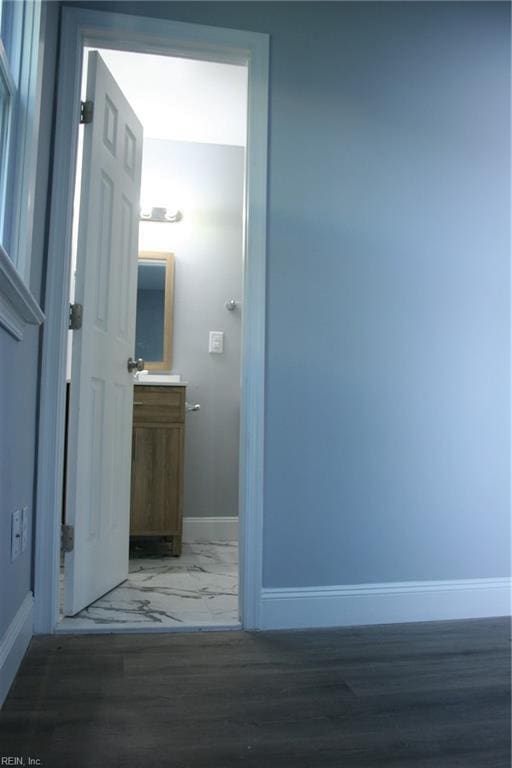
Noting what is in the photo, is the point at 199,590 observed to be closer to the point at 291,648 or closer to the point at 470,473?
the point at 291,648

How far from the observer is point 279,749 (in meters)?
1.08

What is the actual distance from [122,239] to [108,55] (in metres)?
1.10

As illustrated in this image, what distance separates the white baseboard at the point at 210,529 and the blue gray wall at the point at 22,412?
165 centimetres

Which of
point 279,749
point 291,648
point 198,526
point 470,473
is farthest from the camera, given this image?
point 198,526

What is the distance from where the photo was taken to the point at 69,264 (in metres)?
1.81

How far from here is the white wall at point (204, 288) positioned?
3.34 metres

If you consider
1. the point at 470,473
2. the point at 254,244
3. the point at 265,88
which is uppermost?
the point at 265,88

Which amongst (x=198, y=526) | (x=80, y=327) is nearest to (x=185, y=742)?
(x=80, y=327)

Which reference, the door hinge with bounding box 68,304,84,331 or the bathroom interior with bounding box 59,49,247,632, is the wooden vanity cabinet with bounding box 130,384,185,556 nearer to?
the bathroom interior with bounding box 59,49,247,632

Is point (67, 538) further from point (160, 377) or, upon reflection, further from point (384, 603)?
point (160, 377)

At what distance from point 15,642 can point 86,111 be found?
170 centimetres

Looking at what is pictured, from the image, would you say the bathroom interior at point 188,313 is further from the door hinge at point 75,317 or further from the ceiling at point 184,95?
the door hinge at point 75,317

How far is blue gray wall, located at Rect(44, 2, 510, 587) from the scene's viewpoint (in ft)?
6.22

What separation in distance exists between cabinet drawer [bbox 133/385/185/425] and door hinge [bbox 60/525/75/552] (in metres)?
1.03
